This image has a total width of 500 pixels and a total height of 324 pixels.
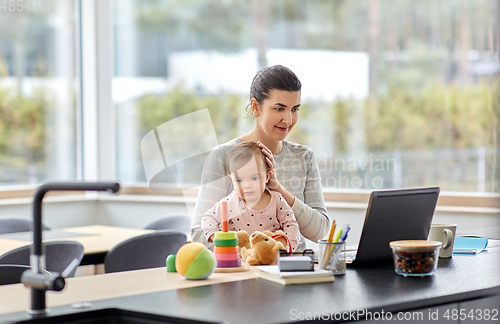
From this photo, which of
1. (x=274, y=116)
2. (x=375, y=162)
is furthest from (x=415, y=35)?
(x=274, y=116)

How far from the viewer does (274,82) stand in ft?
7.13

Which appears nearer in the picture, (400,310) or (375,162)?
(400,310)

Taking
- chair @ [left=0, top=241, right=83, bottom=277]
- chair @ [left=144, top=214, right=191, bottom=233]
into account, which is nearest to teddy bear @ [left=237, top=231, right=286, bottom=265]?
chair @ [left=0, top=241, right=83, bottom=277]

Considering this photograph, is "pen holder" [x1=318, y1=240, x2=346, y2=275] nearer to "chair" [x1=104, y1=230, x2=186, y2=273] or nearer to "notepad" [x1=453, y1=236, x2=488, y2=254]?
"notepad" [x1=453, y1=236, x2=488, y2=254]

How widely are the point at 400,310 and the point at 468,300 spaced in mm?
214

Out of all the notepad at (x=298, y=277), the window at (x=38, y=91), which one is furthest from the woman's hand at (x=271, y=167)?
the window at (x=38, y=91)

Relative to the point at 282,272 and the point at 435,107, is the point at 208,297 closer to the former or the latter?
the point at 282,272

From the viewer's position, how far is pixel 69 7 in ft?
17.1

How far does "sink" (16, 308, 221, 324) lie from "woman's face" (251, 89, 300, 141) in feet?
3.70

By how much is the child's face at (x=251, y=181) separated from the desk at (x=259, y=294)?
1.60 ft

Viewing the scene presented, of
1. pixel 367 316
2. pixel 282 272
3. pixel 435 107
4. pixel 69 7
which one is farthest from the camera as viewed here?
pixel 69 7

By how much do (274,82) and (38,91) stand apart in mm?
3453

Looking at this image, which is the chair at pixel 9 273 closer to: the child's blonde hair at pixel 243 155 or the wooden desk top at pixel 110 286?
the wooden desk top at pixel 110 286

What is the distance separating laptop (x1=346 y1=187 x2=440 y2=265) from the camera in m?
1.62
